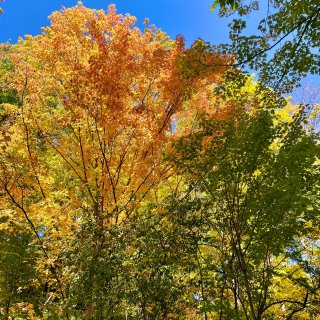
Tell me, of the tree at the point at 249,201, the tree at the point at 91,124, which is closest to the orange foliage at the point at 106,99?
the tree at the point at 91,124

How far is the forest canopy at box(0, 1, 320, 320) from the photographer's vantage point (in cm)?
478

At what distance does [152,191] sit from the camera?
8023mm

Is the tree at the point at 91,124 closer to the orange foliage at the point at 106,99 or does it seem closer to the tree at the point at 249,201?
the orange foliage at the point at 106,99

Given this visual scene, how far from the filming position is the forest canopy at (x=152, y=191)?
4777 millimetres

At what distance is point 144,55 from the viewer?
7.77 m

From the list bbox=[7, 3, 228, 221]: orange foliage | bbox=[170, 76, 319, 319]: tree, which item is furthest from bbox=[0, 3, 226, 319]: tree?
bbox=[170, 76, 319, 319]: tree

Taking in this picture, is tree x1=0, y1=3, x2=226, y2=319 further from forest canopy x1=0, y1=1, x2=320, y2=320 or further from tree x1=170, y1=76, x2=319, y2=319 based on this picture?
tree x1=170, y1=76, x2=319, y2=319

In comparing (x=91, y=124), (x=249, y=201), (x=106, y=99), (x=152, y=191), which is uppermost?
(x=106, y=99)

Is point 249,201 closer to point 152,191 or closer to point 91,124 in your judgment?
point 152,191

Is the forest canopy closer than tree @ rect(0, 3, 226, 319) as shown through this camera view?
Yes

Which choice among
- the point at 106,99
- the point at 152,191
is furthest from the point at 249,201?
the point at 106,99

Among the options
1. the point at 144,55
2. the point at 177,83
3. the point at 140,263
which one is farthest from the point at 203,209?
the point at 144,55

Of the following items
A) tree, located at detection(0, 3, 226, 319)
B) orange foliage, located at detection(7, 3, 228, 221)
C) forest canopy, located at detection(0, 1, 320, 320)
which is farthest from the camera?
orange foliage, located at detection(7, 3, 228, 221)

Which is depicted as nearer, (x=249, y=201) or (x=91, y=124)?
(x=249, y=201)
